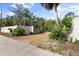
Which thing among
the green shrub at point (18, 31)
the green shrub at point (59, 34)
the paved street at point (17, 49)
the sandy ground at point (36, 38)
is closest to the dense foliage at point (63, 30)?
the green shrub at point (59, 34)

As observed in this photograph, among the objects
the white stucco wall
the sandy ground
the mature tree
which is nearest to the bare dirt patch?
the sandy ground

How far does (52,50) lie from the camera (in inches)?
183

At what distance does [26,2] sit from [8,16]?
285 millimetres

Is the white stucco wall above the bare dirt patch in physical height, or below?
above

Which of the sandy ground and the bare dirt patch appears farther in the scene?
the sandy ground

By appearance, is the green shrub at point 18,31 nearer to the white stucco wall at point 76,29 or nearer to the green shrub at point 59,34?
the green shrub at point 59,34

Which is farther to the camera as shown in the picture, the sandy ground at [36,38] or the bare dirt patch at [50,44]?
the sandy ground at [36,38]

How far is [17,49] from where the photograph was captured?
15.3 feet

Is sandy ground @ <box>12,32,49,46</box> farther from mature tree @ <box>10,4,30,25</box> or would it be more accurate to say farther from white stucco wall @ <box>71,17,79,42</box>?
white stucco wall @ <box>71,17,79,42</box>

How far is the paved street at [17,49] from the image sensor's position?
464 cm

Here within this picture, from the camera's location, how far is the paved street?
15.2ft

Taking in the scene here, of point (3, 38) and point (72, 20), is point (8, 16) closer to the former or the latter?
point (3, 38)

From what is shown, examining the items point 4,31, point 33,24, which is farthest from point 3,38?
point 33,24

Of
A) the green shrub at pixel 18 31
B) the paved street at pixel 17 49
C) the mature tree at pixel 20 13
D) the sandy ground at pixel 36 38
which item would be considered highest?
the mature tree at pixel 20 13
